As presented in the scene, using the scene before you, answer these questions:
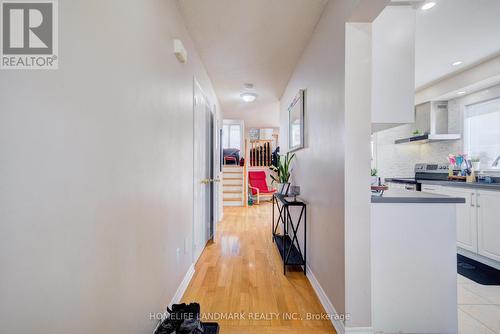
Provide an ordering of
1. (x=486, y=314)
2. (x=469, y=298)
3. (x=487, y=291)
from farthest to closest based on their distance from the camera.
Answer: (x=487, y=291) → (x=469, y=298) → (x=486, y=314)

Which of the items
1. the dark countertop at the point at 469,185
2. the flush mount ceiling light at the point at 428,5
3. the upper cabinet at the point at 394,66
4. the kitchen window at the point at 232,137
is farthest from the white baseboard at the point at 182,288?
the kitchen window at the point at 232,137

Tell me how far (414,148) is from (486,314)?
3308mm

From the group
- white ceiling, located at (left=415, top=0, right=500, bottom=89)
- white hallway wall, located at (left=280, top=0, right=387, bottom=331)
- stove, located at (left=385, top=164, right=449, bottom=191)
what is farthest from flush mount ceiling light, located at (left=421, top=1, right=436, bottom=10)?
stove, located at (left=385, top=164, right=449, bottom=191)

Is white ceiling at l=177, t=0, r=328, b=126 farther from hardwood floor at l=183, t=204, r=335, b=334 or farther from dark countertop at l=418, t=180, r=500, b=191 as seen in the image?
dark countertop at l=418, t=180, r=500, b=191

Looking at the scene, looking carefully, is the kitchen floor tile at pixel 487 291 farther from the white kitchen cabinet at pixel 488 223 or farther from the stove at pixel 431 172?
the stove at pixel 431 172

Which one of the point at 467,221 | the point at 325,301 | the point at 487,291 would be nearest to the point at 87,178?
the point at 325,301

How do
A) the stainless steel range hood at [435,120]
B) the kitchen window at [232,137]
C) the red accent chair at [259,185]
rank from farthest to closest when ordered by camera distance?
the kitchen window at [232,137] < the red accent chair at [259,185] < the stainless steel range hood at [435,120]

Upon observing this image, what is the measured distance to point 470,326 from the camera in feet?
5.12

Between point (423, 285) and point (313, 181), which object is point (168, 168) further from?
point (423, 285)

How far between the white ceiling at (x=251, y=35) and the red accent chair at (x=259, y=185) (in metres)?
3.82

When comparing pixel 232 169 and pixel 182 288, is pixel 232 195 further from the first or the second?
pixel 182 288

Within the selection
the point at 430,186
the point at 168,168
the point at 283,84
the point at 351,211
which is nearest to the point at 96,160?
the point at 168,168

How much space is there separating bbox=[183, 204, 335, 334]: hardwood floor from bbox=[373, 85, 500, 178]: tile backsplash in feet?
10.9

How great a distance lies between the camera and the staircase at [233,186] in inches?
251
